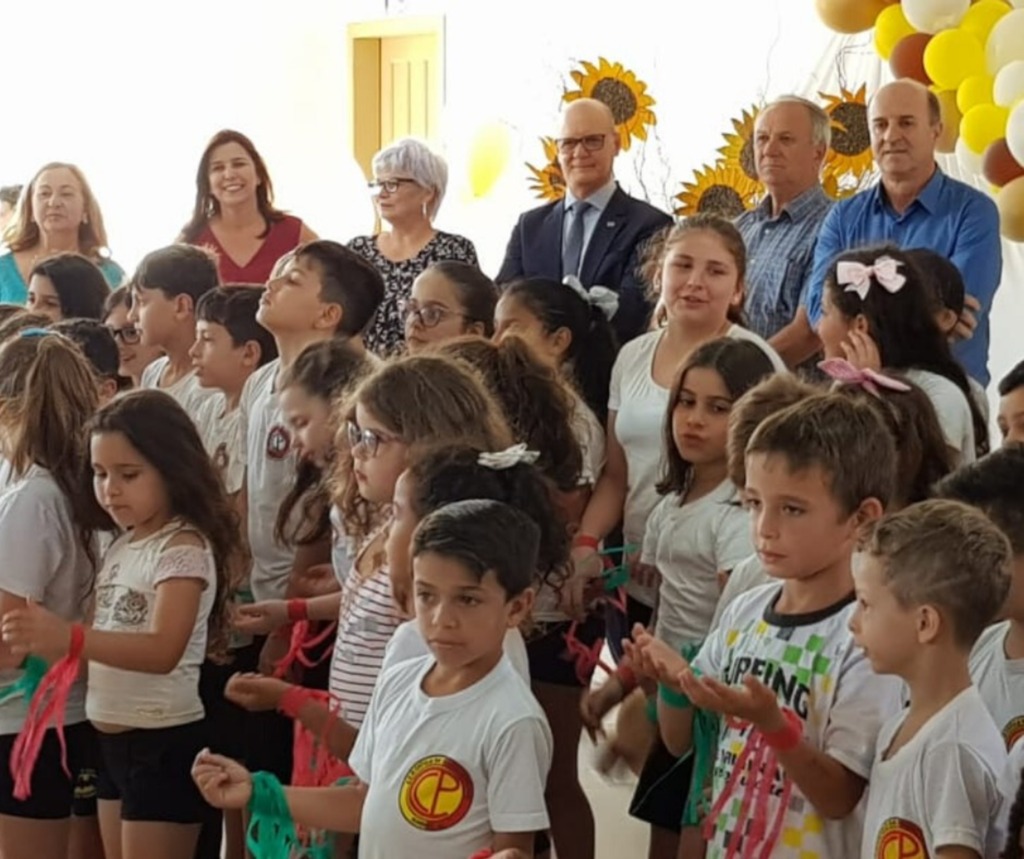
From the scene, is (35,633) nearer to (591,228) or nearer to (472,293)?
(472,293)

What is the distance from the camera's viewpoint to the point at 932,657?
Result: 195 centimetres

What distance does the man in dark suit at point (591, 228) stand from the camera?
4238 millimetres

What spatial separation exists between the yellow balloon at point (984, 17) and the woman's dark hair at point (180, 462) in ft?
9.41

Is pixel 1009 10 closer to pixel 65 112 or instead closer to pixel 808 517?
pixel 808 517

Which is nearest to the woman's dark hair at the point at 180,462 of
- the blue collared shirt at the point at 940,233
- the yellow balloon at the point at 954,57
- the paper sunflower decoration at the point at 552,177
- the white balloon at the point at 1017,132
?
the blue collared shirt at the point at 940,233

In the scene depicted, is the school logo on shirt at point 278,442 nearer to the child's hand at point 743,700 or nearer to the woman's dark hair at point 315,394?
the woman's dark hair at point 315,394

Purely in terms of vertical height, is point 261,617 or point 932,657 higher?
point 932,657

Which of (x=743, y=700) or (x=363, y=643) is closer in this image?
(x=743, y=700)

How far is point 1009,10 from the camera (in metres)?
4.73

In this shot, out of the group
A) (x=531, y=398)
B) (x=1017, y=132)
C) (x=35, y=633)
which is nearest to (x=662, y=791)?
(x=531, y=398)

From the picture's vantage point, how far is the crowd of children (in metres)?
2.08

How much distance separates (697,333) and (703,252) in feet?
0.55

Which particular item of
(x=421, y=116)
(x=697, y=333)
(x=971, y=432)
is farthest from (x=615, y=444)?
(x=421, y=116)

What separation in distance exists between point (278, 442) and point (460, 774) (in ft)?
4.36
